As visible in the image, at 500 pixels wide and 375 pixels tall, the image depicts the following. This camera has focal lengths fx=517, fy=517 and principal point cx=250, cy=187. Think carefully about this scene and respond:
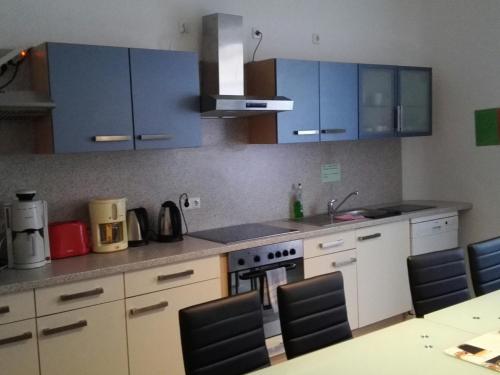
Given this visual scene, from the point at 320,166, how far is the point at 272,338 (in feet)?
5.06

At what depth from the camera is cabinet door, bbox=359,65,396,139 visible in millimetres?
4078

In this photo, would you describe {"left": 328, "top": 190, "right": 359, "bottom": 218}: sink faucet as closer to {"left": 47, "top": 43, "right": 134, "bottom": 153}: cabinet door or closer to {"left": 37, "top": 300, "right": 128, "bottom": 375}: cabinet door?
{"left": 47, "top": 43, "right": 134, "bottom": 153}: cabinet door

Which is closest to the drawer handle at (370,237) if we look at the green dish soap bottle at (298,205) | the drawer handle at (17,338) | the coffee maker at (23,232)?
the green dish soap bottle at (298,205)

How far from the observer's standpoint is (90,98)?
9.18 ft

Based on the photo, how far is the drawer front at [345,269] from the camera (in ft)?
Answer: 11.6

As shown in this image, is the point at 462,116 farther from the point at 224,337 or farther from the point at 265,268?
the point at 224,337

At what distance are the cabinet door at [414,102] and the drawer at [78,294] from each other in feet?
8.93

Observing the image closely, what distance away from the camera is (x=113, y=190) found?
3.24 metres

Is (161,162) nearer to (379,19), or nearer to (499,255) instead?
(499,255)

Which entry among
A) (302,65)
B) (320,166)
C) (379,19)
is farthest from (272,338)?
(379,19)

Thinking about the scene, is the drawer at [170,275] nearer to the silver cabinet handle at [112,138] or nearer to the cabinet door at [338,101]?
the silver cabinet handle at [112,138]

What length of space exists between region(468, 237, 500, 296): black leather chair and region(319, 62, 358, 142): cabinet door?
1.45 metres

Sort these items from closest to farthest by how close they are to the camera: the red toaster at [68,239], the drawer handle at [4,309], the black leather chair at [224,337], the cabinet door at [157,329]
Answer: the black leather chair at [224,337] < the drawer handle at [4,309] < the cabinet door at [157,329] < the red toaster at [68,239]

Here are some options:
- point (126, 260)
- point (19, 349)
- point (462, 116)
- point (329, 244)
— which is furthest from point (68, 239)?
point (462, 116)
